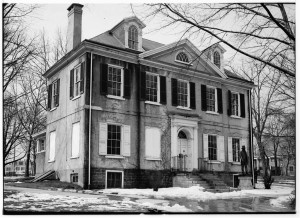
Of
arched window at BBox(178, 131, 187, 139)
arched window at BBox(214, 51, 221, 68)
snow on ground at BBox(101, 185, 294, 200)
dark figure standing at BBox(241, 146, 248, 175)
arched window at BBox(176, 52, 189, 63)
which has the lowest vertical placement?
snow on ground at BBox(101, 185, 294, 200)

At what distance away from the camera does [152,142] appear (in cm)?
1255

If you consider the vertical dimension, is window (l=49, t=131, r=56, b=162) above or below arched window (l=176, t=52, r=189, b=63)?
below

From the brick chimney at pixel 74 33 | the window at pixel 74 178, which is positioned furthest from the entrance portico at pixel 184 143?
the brick chimney at pixel 74 33

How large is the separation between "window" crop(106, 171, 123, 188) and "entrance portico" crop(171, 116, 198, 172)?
171cm

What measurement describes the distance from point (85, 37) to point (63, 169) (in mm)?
3898

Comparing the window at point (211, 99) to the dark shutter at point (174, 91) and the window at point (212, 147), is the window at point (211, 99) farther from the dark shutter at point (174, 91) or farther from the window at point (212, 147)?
the dark shutter at point (174, 91)

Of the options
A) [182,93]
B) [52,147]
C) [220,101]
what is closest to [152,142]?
[182,93]

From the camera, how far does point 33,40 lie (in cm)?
976

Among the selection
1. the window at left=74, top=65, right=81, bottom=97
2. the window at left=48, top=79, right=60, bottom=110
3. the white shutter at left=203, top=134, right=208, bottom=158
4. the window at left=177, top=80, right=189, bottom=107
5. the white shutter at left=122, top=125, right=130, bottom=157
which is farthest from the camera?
the window at left=177, top=80, right=189, bottom=107

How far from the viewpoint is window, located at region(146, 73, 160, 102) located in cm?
1297

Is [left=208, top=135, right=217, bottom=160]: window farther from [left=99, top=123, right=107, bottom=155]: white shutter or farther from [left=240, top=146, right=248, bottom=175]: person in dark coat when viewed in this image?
[left=99, top=123, right=107, bottom=155]: white shutter

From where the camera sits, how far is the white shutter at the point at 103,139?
11.9m

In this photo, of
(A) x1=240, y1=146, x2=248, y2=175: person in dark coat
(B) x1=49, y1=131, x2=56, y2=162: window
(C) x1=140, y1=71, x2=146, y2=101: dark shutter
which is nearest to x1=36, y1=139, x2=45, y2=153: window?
(B) x1=49, y1=131, x2=56, y2=162: window

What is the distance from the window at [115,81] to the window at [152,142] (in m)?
1.41
